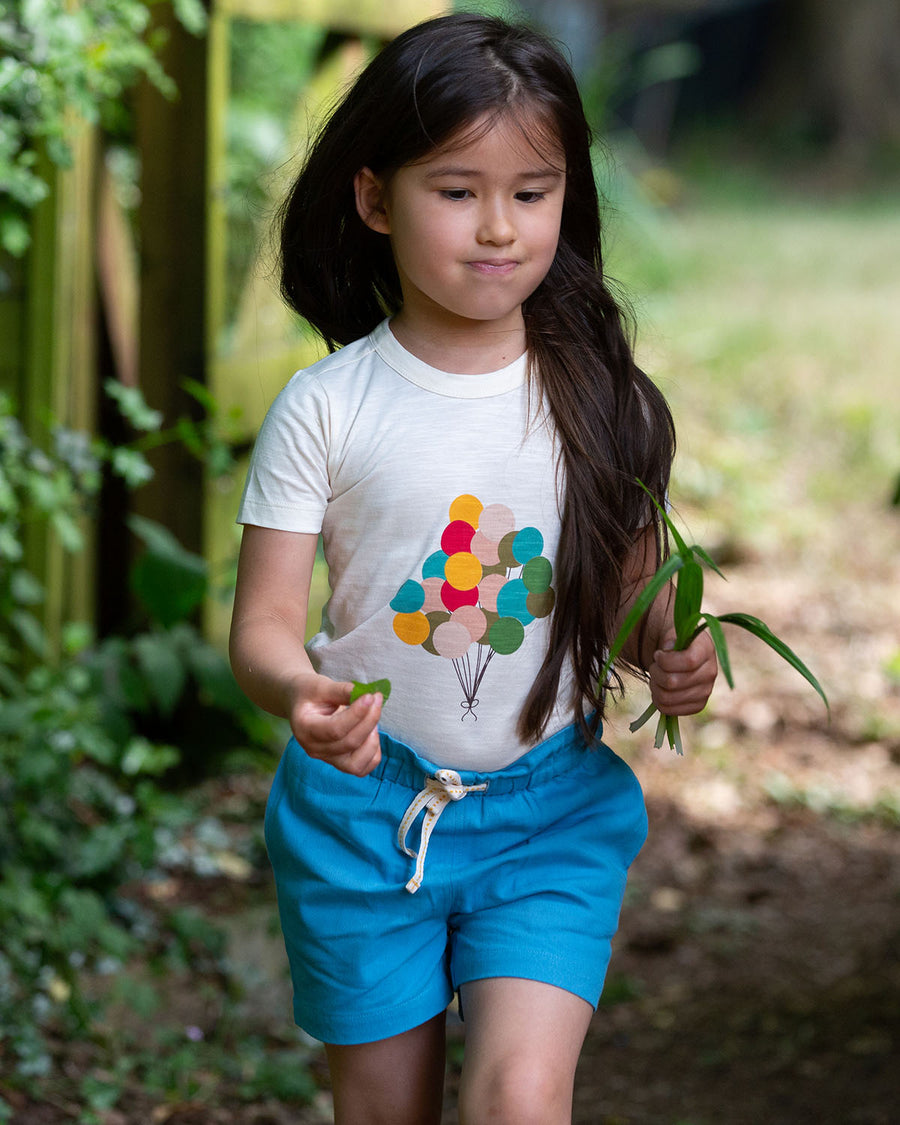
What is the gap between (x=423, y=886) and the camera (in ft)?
5.70

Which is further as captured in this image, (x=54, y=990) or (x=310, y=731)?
(x=54, y=990)

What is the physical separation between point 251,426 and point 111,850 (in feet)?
4.19

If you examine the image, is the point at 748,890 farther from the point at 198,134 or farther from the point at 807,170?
the point at 807,170

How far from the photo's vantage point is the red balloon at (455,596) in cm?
171

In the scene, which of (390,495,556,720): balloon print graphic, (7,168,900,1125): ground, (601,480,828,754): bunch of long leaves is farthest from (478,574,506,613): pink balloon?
(7,168,900,1125): ground

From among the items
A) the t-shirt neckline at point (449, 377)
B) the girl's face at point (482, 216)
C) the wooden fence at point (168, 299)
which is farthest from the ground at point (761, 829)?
the girl's face at point (482, 216)

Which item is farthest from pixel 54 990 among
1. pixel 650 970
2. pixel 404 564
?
pixel 404 564

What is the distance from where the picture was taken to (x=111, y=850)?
297cm

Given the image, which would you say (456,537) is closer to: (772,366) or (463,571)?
(463,571)

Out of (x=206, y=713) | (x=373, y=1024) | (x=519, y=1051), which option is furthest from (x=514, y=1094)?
(x=206, y=713)

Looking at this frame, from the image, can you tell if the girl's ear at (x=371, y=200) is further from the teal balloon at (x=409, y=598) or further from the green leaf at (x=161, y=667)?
the green leaf at (x=161, y=667)

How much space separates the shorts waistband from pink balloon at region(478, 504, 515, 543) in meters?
0.27

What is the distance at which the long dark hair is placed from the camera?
1.66 metres

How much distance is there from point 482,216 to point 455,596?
0.45 m
